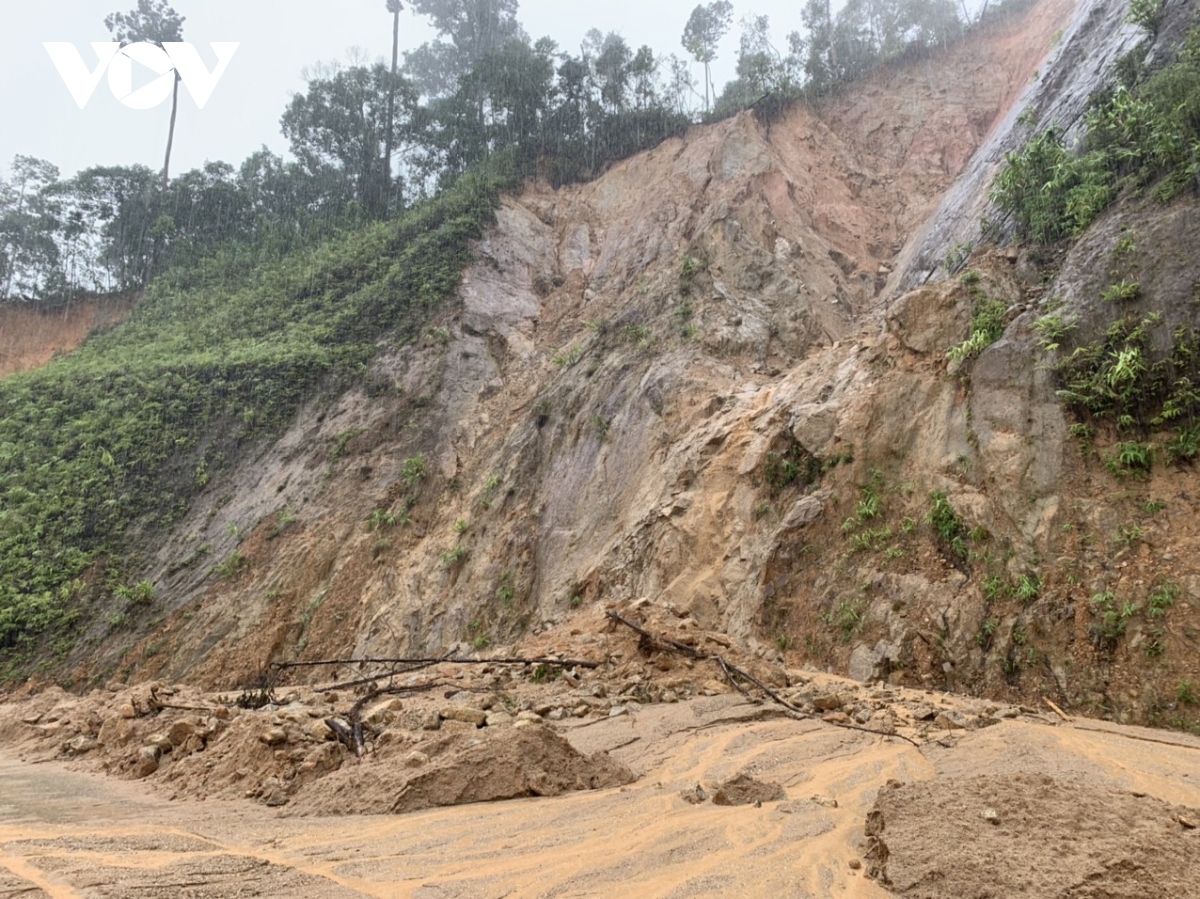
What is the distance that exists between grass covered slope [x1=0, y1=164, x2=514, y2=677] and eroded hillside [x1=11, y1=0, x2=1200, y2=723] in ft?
3.95

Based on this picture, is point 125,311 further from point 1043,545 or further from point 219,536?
point 1043,545

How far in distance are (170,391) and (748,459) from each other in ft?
58.9

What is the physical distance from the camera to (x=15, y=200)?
3066cm

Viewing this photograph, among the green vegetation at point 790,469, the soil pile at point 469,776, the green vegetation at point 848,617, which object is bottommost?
the soil pile at point 469,776

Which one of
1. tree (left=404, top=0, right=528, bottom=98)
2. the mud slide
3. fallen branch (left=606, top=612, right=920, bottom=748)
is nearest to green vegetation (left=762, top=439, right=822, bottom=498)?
fallen branch (left=606, top=612, right=920, bottom=748)

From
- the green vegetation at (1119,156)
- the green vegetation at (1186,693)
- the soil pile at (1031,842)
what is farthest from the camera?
the green vegetation at (1119,156)

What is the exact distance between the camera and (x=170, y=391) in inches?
818

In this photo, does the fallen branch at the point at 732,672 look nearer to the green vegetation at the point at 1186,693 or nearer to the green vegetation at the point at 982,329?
the green vegetation at the point at 1186,693

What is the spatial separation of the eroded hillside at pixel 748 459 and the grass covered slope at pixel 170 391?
47.5 inches

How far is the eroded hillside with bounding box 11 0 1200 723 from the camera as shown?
762 centimetres

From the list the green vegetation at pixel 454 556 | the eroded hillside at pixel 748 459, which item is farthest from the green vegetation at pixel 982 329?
the green vegetation at pixel 454 556

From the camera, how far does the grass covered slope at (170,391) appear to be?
16.2m

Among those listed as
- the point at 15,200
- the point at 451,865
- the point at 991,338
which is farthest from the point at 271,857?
the point at 15,200

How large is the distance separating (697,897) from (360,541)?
13.5 meters
